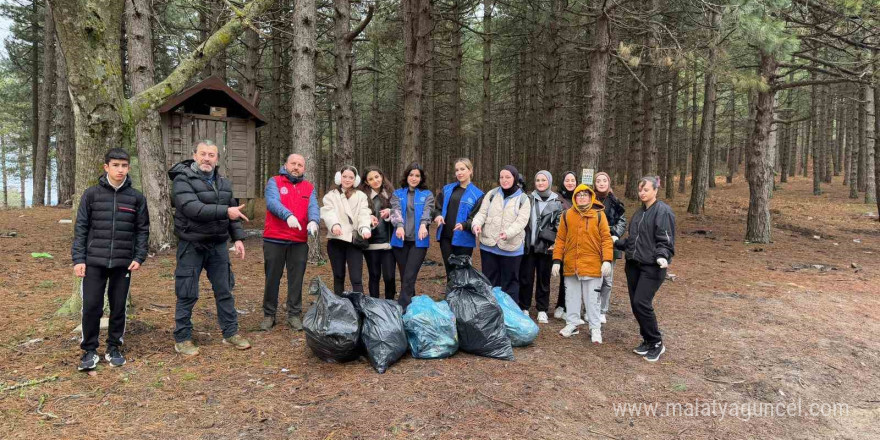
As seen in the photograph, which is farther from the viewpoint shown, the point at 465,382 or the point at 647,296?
the point at 647,296

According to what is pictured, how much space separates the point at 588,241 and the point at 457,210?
1.56m

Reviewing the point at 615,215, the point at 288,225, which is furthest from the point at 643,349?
the point at 288,225

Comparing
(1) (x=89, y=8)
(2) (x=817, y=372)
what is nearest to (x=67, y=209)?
(1) (x=89, y=8)

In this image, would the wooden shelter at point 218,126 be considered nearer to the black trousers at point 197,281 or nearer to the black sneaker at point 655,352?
the black trousers at point 197,281

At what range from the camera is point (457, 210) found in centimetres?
543

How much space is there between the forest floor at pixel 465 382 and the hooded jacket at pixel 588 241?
A: 2.67ft

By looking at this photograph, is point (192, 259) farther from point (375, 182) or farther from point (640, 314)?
point (640, 314)

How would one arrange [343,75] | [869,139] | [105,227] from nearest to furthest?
1. [105,227]
2. [343,75]
3. [869,139]

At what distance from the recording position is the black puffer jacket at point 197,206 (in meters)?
3.98

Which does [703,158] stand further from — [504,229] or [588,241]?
[504,229]

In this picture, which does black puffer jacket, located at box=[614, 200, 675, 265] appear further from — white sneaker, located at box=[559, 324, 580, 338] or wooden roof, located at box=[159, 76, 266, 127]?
wooden roof, located at box=[159, 76, 266, 127]

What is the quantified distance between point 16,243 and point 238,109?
16.0 feet

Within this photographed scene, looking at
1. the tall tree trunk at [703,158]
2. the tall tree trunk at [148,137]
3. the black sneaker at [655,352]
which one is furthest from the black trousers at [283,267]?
the tall tree trunk at [703,158]

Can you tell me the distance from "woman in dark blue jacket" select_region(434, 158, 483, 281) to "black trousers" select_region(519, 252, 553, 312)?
698 mm
